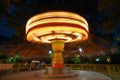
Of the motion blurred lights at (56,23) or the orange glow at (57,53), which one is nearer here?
the motion blurred lights at (56,23)

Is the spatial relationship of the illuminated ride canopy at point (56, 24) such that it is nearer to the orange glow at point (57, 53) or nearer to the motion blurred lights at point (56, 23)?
the motion blurred lights at point (56, 23)

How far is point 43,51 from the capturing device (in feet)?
64.8

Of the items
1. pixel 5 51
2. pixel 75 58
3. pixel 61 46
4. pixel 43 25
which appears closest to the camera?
pixel 43 25

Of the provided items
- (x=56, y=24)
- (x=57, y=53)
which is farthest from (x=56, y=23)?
(x=57, y=53)

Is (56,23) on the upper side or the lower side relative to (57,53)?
upper

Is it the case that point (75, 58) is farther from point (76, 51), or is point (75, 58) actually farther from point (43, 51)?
point (43, 51)

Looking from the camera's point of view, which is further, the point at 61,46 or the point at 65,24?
the point at 61,46

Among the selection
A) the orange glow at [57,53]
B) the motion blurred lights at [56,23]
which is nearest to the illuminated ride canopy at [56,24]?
the motion blurred lights at [56,23]

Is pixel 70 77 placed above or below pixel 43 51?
below

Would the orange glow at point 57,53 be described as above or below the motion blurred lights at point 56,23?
below

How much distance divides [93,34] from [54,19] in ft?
42.4

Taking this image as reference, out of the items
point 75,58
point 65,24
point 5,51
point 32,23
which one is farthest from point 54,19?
point 75,58

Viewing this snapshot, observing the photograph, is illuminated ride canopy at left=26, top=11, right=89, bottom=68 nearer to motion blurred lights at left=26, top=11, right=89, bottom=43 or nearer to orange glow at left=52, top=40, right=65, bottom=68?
motion blurred lights at left=26, top=11, right=89, bottom=43

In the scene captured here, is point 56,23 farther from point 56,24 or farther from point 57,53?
point 57,53
